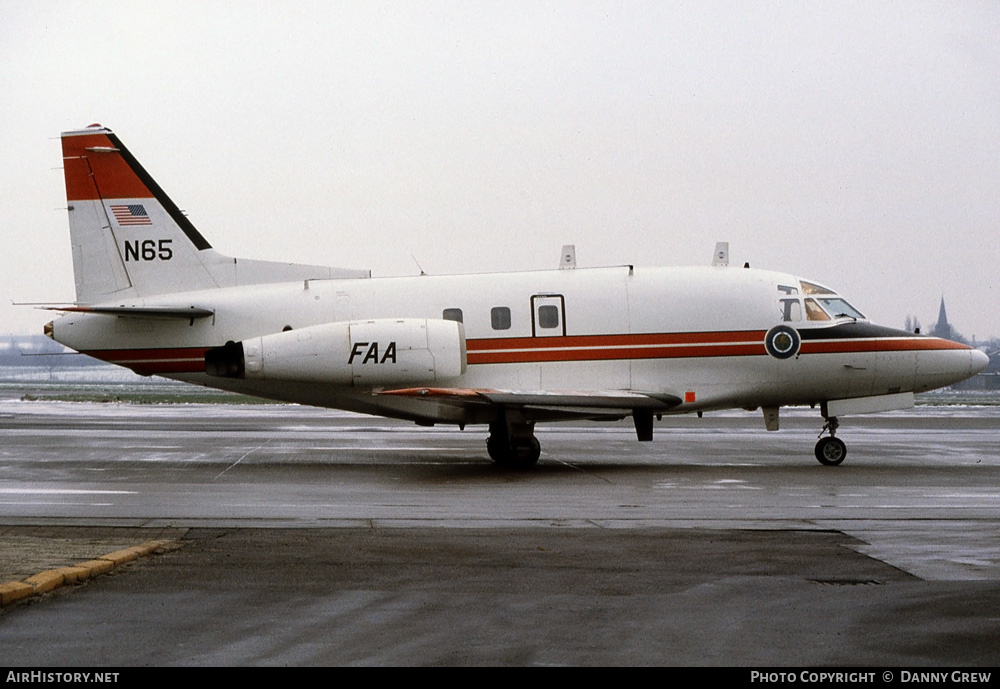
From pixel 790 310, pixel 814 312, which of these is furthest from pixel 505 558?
pixel 814 312

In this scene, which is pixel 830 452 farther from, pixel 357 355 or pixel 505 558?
pixel 505 558

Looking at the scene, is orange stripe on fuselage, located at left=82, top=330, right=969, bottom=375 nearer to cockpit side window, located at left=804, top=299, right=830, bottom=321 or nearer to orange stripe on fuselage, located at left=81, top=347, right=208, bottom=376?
orange stripe on fuselage, located at left=81, top=347, right=208, bottom=376

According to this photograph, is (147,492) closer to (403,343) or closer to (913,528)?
(403,343)

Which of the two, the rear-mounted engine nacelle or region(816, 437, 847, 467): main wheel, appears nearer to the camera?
the rear-mounted engine nacelle

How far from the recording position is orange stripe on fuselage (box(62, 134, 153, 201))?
2209cm

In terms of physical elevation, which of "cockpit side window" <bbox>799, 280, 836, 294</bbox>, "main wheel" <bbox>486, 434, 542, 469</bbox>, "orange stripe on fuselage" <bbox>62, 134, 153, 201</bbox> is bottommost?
"main wheel" <bbox>486, 434, 542, 469</bbox>

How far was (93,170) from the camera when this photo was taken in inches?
872

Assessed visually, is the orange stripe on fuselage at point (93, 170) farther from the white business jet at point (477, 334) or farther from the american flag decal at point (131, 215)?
the american flag decal at point (131, 215)

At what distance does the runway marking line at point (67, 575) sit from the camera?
8.15m

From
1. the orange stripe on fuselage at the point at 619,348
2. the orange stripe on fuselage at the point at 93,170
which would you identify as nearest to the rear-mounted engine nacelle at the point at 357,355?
the orange stripe on fuselage at the point at 619,348

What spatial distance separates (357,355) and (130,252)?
17.8ft

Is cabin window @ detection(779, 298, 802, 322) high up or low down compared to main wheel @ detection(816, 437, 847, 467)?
up

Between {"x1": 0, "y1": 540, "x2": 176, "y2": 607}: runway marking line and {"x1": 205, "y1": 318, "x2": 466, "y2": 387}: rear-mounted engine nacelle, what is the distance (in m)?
10.1

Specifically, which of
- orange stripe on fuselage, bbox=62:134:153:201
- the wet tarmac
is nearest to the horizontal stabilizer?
the wet tarmac
